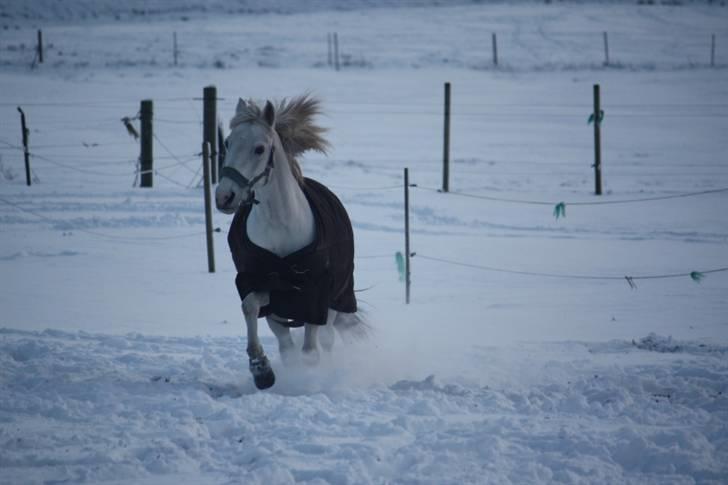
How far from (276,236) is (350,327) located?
144cm

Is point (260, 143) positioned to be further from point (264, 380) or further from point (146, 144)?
point (146, 144)

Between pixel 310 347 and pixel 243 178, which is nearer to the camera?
pixel 243 178

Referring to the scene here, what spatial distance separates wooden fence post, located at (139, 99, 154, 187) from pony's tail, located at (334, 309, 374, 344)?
9771 mm

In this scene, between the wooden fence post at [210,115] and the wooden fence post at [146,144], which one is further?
the wooden fence post at [146,144]

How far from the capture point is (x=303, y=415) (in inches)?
193

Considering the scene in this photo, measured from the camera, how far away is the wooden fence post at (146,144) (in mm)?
15438

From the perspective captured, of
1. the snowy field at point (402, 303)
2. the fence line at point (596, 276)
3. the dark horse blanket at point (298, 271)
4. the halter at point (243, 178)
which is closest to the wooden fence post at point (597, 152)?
the snowy field at point (402, 303)

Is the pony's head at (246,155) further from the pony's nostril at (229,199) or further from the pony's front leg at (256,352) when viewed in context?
the pony's front leg at (256,352)

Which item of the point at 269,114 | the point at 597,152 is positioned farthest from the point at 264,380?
the point at 597,152

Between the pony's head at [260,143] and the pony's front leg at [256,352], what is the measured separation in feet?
2.18

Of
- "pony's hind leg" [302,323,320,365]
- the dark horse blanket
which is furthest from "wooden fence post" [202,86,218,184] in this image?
"pony's hind leg" [302,323,320,365]

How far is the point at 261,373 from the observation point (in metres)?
5.62

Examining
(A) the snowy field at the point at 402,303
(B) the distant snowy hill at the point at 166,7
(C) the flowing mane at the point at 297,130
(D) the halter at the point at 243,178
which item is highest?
(B) the distant snowy hill at the point at 166,7

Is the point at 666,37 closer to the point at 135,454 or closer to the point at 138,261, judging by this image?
the point at 138,261
